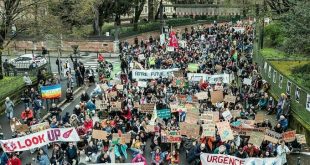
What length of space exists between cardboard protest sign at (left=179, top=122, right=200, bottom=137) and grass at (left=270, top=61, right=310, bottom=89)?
330 inches

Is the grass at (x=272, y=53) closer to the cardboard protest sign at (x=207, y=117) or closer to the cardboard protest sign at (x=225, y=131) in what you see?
the cardboard protest sign at (x=207, y=117)

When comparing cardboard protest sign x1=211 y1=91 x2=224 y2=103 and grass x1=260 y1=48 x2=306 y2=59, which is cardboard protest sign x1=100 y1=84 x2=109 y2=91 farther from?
grass x1=260 y1=48 x2=306 y2=59

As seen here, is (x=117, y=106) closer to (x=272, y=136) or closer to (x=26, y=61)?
(x=272, y=136)

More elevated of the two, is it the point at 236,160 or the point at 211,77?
the point at 211,77

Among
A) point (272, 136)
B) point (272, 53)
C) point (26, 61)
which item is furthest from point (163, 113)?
point (26, 61)

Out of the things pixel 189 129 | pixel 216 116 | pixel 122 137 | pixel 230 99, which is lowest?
pixel 122 137

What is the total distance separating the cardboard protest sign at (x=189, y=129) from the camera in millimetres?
19391

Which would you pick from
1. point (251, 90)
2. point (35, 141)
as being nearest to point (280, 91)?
point (251, 90)

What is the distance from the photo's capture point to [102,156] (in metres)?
17.7

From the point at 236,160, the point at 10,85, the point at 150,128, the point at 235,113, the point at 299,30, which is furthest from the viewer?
the point at 10,85

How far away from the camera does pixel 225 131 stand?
1847cm

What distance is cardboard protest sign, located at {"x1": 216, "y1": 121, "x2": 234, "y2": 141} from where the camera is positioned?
60.5ft

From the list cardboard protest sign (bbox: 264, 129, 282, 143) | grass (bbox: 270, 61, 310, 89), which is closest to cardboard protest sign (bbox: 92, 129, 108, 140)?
cardboard protest sign (bbox: 264, 129, 282, 143)

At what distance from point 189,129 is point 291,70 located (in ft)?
42.7
